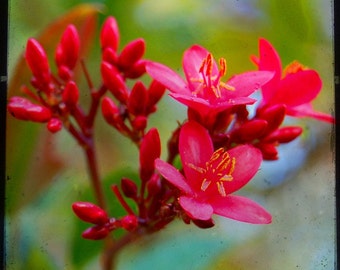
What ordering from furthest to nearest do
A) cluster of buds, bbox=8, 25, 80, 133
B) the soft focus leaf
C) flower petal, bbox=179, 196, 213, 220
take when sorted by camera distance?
the soft focus leaf
cluster of buds, bbox=8, 25, 80, 133
flower petal, bbox=179, 196, 213, 220

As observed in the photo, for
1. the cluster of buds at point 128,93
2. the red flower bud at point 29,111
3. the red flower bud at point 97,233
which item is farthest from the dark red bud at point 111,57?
the red flower bud at point 97,233

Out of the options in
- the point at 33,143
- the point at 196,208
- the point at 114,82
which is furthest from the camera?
the point at 33,143

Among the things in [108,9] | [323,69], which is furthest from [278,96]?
[108,9]

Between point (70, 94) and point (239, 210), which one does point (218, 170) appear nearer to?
point (239, 210)

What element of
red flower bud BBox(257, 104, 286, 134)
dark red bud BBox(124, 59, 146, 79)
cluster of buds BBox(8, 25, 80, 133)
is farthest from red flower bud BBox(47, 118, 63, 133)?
red flower bud BBox(257, 104, 286, 134)

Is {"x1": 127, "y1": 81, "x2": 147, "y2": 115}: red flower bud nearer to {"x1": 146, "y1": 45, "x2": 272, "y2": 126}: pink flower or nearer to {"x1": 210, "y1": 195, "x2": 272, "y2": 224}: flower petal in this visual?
{"x1": 146, "y1": 45, "x2": 272, "y2": 126}: pink flower

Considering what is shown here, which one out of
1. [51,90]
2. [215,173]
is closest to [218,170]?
[215,173]
